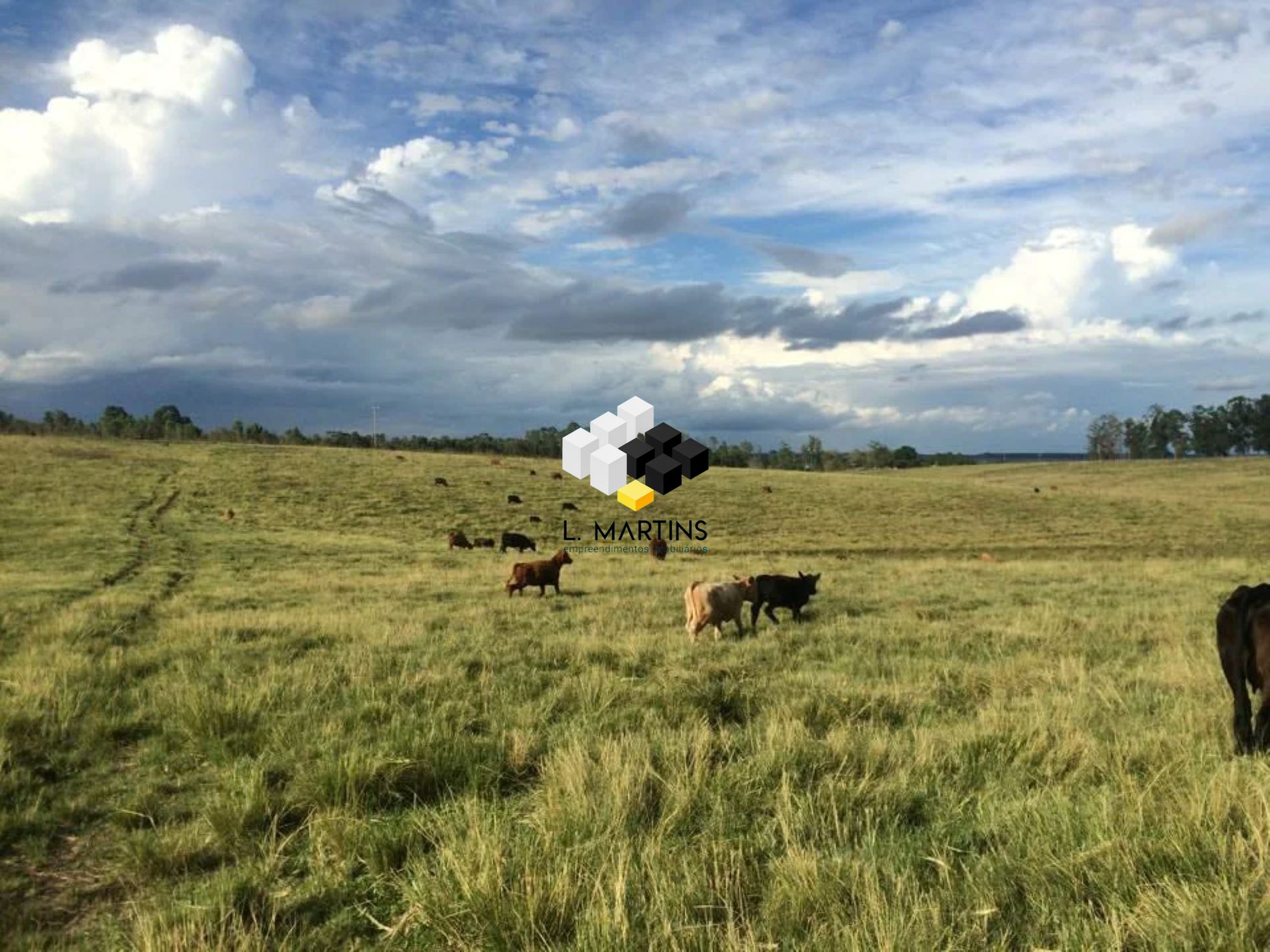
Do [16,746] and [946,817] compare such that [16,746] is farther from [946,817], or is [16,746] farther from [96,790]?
[946,817]

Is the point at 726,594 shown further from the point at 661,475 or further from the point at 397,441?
the point at 397,441

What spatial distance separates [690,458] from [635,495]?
39.0ft

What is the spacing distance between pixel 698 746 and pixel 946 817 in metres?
1.72

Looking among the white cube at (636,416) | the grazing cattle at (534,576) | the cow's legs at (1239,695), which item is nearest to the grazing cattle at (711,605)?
the grazing cattle at (534,576)

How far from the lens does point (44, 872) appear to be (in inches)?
178

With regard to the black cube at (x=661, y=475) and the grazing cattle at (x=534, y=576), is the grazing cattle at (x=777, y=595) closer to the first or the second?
the grazing cattle at (x=534, y=576)

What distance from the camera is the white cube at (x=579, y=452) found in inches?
2172

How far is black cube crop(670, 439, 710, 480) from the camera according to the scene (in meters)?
58.9

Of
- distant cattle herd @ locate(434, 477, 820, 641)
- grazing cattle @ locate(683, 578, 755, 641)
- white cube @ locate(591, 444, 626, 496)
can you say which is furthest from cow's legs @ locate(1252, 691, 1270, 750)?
white cube @ locate(591, 444, 626, 496)

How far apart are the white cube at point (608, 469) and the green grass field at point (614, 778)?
36.8 metres

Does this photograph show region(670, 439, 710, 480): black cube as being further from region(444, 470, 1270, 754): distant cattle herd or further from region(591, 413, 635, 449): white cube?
region(444, 470, 1270, 754): distant cattle herd

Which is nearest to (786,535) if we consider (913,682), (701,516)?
(701,516)

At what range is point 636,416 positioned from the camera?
149ft

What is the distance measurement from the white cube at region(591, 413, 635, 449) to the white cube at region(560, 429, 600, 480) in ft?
4.25
